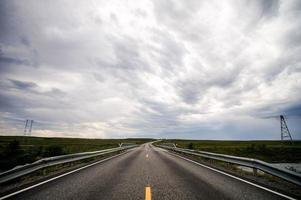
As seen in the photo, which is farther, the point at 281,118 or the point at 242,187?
the point at 281,118

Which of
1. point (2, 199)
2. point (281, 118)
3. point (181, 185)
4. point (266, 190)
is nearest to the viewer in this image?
point (2, 199)

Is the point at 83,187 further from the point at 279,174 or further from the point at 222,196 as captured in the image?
the point at 279,174

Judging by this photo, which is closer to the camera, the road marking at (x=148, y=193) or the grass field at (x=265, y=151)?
the road marking at (x=148, y=193)

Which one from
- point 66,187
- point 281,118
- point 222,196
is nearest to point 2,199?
point 66,187

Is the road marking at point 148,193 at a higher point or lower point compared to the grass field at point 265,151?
higher

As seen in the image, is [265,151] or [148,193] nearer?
[148,193]

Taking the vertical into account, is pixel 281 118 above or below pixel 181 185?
above

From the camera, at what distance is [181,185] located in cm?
655

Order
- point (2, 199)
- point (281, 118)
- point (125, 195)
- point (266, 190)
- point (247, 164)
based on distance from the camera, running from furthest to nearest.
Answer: point (281, 118), point (247, 164), point (266, 190), point (125, 195), point (2, 199)

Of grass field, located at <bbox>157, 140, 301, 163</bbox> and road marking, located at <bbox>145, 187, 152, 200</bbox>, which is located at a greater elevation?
road marking, located at <bbox>145, 187, 152, 200</bbox>

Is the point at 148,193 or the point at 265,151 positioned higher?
the point at 148,193

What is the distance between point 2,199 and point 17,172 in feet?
6.37

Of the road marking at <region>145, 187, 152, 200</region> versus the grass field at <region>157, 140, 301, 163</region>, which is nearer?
the road marking at <region>145, 187, 152, 200</region>

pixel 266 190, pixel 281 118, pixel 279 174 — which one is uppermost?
pixel 281 118
